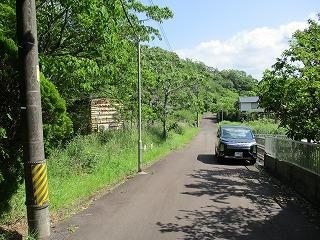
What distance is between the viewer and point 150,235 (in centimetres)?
795

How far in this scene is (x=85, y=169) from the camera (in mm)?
14719

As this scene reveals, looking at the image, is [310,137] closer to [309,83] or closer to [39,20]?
[309,83]

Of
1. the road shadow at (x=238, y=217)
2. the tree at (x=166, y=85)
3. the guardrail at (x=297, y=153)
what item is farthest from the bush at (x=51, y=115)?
the tree at (x=166, y=85)

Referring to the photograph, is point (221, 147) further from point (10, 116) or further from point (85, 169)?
point (10, 116)

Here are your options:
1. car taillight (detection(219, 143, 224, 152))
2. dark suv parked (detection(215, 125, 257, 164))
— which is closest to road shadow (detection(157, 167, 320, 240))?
dark suv parked (detection(215, 125, 257, 164))

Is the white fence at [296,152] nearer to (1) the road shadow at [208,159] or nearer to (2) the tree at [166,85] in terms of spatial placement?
(1) the road shadow at [208,159]

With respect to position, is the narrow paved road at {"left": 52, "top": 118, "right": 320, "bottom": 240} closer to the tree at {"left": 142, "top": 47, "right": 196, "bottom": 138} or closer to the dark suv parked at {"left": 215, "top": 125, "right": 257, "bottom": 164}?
the dark suv parked at {"left": 215, "top": 125, "right": 257, "bottom": 164}

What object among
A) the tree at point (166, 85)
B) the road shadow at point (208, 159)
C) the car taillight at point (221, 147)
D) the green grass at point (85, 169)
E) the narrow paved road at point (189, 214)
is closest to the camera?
the narrow paved road at point (189, 214)

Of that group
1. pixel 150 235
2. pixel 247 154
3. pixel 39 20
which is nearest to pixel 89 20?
pixel 39 20

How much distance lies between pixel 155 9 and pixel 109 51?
4.36 m

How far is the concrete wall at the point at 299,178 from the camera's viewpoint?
10836 mm

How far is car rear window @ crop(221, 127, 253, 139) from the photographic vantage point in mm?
21469

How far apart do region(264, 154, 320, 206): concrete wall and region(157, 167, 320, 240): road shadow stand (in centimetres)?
68

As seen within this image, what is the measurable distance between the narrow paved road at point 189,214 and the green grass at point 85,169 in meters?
0.62
